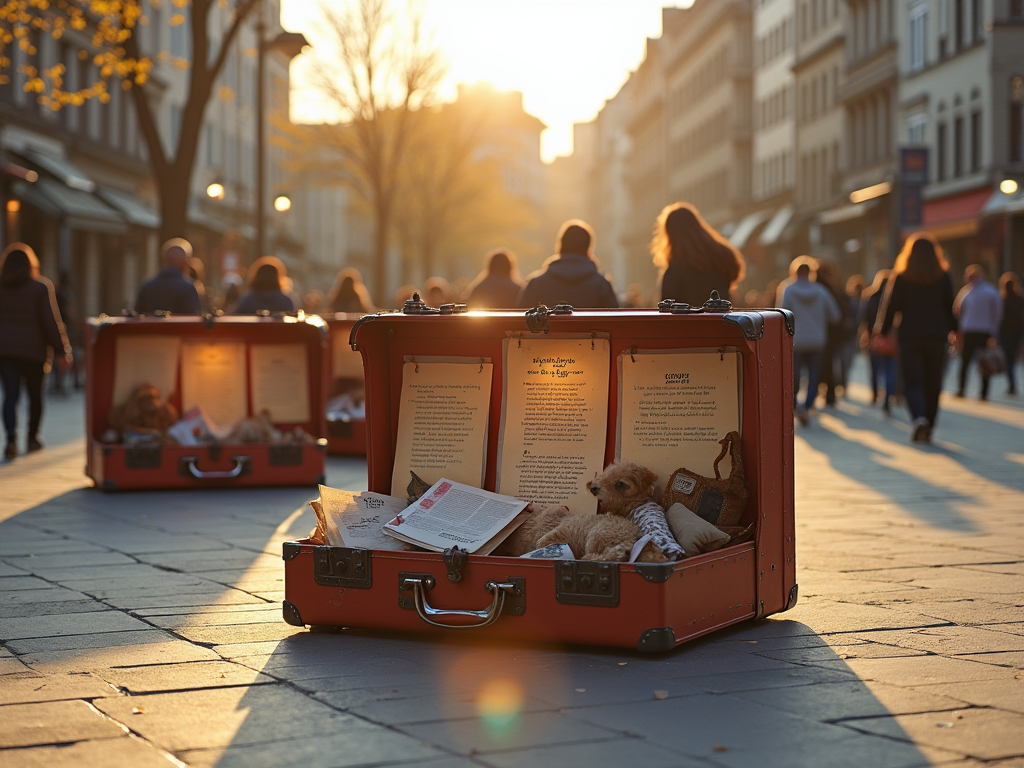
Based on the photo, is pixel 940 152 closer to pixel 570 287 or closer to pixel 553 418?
pixel 570 287

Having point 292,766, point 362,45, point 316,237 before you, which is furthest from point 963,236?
point 316,237

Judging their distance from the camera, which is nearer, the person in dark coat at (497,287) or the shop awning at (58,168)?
the person in dark coat at (497,287)

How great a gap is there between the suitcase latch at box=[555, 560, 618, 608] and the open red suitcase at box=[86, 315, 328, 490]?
6.01 m

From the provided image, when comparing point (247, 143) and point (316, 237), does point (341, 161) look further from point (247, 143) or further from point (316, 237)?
point (316, 237)

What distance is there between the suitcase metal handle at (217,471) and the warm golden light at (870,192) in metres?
37.3

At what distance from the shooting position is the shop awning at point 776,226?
62.3 meters

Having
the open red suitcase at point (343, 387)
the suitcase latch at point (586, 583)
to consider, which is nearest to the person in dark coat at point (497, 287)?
the open red suitcase at point (343, 387)

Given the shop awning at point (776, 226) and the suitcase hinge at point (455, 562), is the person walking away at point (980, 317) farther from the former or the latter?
the shop awning at point (776, 226)

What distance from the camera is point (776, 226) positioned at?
63312 mm

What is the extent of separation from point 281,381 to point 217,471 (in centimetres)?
104

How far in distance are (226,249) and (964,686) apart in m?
20.4

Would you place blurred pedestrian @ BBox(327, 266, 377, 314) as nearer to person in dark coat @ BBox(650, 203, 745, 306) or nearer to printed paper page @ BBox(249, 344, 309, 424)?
printed paper page @ BBox(249, 344, 309, 424)

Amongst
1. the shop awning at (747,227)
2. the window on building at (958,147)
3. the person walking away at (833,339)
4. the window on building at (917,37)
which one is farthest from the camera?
the shop awning at (747,227)

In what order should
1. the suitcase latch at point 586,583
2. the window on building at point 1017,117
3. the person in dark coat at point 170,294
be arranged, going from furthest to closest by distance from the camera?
the window on building at point 1017,117
the person in dark coat at point 170,294
the suitcase latch at point 586,583
